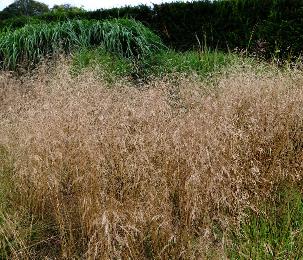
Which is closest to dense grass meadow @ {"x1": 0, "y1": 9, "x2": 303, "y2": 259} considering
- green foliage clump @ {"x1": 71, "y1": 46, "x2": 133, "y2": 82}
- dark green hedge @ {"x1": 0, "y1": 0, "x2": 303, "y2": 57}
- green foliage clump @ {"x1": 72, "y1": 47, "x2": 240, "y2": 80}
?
green foliage clump @ {"x1": 71, "y1": 46, "x2": 133, "y2": 82}

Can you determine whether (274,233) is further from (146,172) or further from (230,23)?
(230,23)

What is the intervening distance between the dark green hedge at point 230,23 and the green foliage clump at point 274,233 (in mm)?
4686

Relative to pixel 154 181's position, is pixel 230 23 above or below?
above

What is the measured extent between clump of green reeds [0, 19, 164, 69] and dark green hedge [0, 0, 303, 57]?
1.02 meters

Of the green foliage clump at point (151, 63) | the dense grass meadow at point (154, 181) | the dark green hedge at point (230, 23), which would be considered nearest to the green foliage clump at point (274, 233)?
the dense grass meadow at point (154, 181)

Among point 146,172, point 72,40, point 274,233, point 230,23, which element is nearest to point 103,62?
point 72,40

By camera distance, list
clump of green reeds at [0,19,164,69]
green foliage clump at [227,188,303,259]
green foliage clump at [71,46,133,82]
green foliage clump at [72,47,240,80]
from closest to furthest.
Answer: green foliage clump at [227,188,303,259] < green foliage clump at [71,46,133,82] < green foliage clump at [72,47,240,80] < clump of green reeds at [0,19,164,69]

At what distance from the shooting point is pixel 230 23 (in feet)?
28.6

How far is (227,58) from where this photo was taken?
23.2 feet

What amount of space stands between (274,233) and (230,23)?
6.85 meters

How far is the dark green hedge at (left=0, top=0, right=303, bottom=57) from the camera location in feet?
25.2

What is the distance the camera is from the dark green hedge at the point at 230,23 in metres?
7.67

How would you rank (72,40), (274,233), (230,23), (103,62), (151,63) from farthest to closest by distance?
(230,23) → (72,40) → (151,63) → (103,62) → (274,233)

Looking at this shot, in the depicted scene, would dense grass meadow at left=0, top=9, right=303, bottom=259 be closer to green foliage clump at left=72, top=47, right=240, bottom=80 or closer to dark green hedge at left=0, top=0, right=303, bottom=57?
green foliage clump at left=72, top=47, right=240, bottom=80
